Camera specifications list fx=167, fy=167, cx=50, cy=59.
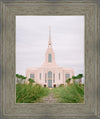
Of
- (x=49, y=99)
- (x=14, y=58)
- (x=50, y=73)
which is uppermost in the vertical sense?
(x=14, y=58)

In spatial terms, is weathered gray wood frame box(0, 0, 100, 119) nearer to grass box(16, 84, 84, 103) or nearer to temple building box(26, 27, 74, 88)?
grass box(16, 84, 84, 103)

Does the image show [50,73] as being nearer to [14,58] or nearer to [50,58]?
[50,58]

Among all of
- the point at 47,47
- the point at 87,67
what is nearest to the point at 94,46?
the point at 87,67

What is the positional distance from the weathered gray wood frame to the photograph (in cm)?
7

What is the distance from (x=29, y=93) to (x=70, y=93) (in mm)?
471

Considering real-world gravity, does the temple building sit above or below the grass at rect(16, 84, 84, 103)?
above

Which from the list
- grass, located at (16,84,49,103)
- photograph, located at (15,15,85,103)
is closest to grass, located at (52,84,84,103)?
photograph, located at (15,15,85,103)

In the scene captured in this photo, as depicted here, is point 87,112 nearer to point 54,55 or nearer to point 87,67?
point 87,67

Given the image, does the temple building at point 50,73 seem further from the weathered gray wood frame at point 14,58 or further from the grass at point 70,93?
the weathered gray wood frame at point 14,58

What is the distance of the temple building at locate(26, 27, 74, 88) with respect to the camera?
190cm

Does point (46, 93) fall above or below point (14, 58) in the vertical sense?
below

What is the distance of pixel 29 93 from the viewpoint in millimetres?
1926

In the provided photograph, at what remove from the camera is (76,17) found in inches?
75.4

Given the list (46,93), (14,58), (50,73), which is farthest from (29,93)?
(14,58)
